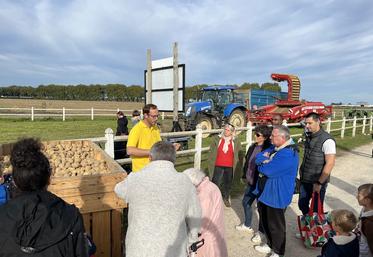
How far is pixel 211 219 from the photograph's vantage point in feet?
8.17

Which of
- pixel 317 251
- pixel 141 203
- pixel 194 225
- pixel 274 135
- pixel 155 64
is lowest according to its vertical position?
pixel 317 251

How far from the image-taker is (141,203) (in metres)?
1.91

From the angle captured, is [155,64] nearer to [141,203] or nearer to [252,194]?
[252,194]

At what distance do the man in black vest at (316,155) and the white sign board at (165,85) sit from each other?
3372 mm

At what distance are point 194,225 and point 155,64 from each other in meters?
5.75

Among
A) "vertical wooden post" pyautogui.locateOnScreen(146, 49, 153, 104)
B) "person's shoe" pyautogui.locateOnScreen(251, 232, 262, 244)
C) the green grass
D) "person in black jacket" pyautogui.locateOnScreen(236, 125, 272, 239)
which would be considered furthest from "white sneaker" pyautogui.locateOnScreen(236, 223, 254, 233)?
the green grass

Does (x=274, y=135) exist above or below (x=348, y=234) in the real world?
above

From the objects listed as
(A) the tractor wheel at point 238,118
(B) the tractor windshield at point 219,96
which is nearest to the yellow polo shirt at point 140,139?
(A) the tractor wheel at point 238,118

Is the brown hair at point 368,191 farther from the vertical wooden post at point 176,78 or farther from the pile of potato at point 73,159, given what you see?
the vertical wooden post at point 176,78

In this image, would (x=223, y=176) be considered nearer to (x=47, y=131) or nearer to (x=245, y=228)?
(x=245, y=228)

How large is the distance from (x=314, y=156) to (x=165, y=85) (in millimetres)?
4117

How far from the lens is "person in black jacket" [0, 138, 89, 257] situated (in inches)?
56.2

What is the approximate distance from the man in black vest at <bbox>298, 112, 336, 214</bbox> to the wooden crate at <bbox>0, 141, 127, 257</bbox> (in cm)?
248

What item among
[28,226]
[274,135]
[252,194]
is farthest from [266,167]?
[28,226]
